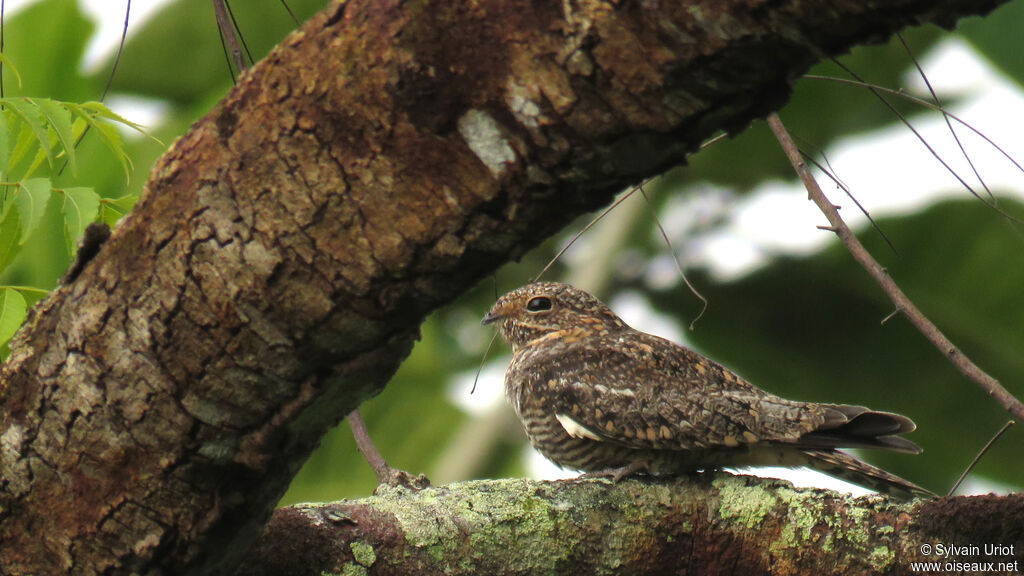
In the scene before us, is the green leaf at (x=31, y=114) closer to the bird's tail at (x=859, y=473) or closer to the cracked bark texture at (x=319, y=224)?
the cracked bark texture at (x=319, y=224)

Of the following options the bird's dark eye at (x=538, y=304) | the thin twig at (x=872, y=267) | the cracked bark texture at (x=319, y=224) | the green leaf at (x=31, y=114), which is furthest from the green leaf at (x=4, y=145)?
the bird's dark eye at (x=538, y=304)

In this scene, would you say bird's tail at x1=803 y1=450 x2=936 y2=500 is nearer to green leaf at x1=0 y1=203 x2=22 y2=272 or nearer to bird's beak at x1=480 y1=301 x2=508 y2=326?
A: bird's beak at x1=480 y1=301 x2=508 y2=326

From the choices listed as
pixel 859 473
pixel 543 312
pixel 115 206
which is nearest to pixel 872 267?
pixel 859 473

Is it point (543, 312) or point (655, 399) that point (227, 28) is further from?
point (543, 312)

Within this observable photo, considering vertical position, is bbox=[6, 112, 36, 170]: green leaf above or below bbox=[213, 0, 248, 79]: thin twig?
below

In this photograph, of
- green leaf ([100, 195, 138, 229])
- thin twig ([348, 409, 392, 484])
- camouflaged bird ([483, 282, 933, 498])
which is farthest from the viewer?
camouflaged bird ([483, 282, 933, 498])

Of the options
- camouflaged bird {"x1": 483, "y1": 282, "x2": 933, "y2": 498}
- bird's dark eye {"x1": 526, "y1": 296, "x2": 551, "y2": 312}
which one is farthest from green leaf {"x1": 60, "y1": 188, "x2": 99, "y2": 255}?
bird's dark eye {"x1": 526, "y1": 296, "x2": 551, "y2": 312}
